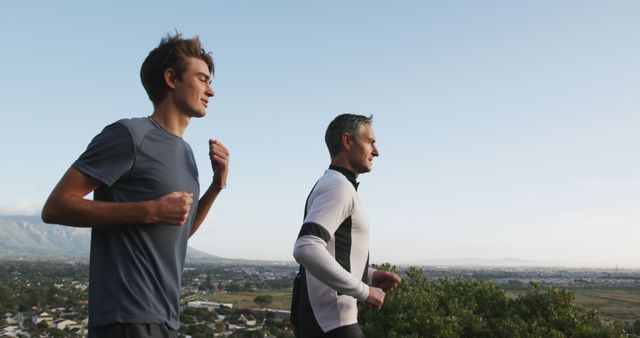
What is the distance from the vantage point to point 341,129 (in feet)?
11.5

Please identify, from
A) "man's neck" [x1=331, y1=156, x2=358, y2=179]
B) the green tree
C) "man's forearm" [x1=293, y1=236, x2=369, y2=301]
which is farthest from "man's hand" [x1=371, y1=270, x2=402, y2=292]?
the green tree

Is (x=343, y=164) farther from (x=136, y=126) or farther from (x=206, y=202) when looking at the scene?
(x=136, y=126)

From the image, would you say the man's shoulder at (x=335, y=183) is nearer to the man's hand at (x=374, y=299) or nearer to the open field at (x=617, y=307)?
the man's hand at (x=374, y=299)

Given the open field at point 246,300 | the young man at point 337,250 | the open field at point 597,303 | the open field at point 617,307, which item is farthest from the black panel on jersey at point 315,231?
the open field at point 597,303

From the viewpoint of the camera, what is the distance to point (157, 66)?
261 cm

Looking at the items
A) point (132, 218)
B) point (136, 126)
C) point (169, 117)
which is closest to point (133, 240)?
point (132, 218)

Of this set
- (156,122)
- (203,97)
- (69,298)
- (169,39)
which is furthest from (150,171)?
(69,298)

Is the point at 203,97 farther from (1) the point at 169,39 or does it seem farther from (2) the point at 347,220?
(2) the point at 347,220

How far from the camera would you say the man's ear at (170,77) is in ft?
8.48

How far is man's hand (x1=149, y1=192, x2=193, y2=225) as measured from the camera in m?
2.18

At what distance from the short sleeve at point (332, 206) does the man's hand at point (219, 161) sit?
1.77 ft

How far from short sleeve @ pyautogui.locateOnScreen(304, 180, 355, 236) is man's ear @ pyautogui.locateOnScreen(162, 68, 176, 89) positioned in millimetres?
1065

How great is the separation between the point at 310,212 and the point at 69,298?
303ft

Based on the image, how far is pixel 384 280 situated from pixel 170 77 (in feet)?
6.25
